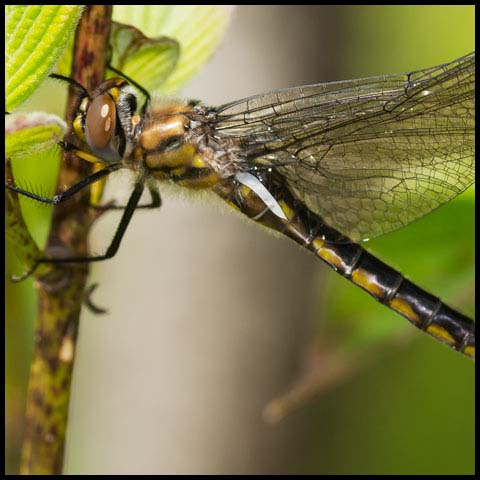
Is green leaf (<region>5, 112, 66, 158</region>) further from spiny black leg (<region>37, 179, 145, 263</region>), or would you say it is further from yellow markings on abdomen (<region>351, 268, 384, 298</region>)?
yellow markings on abdomen (<region>351, 268, 384, 298</region>)

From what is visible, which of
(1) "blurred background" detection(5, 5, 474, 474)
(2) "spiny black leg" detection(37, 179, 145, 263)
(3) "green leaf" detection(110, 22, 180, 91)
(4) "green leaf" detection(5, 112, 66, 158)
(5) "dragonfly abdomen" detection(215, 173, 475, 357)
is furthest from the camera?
(1) "blurred background" detection(5, 5, 474, 474)

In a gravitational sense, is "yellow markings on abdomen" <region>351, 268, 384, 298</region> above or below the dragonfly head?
below

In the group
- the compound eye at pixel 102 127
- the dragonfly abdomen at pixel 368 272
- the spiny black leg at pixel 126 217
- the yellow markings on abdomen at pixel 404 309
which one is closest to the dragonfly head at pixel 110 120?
the compound eye at pixel 102 127

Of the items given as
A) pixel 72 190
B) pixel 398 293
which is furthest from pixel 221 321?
pixel 72 190

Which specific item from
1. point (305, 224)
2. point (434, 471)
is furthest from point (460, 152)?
point (434, 471)

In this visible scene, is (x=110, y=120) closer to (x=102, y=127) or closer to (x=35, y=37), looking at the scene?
(x=102, y=127)

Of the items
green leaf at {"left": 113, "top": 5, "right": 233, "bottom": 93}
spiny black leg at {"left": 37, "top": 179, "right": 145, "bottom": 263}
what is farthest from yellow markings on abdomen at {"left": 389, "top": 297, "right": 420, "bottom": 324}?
green leaf at {"left": 113, "top": 5, "right": 233, "bottom": 93}

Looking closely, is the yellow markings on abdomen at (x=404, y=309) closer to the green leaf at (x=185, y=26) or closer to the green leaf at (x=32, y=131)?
the green leaf at (x=185, y=26)
